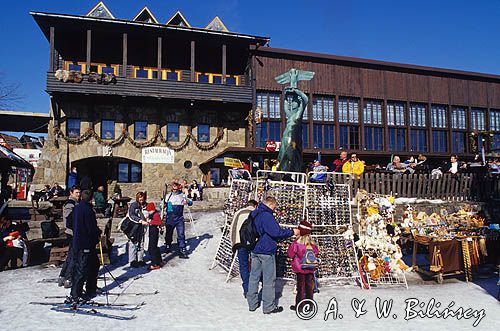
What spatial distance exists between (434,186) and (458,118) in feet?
51.2

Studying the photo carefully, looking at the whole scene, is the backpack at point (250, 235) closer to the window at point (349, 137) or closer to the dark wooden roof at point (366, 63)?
the dark wooden roof at point (366, 63)

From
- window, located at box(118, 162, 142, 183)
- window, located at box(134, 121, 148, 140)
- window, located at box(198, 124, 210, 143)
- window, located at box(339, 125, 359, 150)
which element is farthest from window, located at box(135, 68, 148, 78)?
window, located at box(339, 125, 359, 150)

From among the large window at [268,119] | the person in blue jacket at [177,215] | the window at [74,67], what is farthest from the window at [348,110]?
the person in blue jacket at [177,215]

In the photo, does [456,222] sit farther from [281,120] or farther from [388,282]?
[281,120]

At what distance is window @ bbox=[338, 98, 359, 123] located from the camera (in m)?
24.1

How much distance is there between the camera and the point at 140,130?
22.0 metres

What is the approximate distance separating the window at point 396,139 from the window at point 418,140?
0.57 metres

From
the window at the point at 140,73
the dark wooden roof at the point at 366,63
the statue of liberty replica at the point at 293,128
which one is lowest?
the statue of liberty replica at the point at 293,128

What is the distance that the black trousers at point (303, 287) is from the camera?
19.9 feet

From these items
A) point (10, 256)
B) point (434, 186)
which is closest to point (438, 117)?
point (434, 186)

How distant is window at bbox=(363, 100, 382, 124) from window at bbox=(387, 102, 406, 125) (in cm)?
66

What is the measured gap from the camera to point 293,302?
6770 mm

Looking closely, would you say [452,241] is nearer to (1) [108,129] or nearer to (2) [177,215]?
(2) [177,215]

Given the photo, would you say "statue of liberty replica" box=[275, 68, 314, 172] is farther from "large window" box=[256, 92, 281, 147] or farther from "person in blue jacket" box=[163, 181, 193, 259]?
"large window" box=[256, 92, 281, 147]
